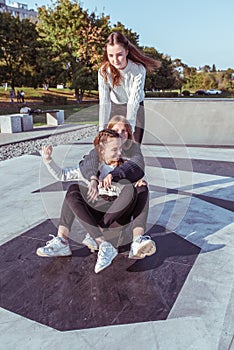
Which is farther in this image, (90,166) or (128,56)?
(128,56)

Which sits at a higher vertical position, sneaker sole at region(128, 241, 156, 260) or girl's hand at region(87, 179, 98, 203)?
girl's hand at region(87, 179, 98, 203)

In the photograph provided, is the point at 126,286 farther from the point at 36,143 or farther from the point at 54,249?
the point at 36,143

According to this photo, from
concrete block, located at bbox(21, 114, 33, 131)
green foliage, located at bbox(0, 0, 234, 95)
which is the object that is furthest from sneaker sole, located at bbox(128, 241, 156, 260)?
green foliage, located at bbox(0, 0, 234, 95)

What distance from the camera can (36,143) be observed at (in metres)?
8.38

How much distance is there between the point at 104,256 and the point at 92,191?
0.45 m

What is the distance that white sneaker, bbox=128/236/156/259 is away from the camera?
7.31ft

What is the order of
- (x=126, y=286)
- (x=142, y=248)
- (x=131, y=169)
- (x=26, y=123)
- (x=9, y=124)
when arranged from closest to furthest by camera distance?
(x=126, y=286) → (x=142, y=248) → (x=131, y=169) → (x=9, y=124) → (x=26, y=123)

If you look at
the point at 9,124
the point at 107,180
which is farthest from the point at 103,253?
the point at 9,124

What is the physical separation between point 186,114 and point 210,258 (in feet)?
19.6

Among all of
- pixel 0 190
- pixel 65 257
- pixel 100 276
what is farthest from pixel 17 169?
pixel 100 276

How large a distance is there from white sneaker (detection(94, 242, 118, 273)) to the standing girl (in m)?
0.99

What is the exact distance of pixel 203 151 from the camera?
22.8 feet

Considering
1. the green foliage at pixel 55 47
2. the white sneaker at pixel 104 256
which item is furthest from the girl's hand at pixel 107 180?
the green foliage at pixel 55 47

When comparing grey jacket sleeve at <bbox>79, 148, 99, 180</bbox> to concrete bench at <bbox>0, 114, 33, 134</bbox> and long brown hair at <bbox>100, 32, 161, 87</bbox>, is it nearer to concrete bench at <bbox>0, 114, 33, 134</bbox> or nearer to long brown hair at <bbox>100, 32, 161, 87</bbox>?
long brown hair at <bbox>100, 32, 161, 87</bbox>
